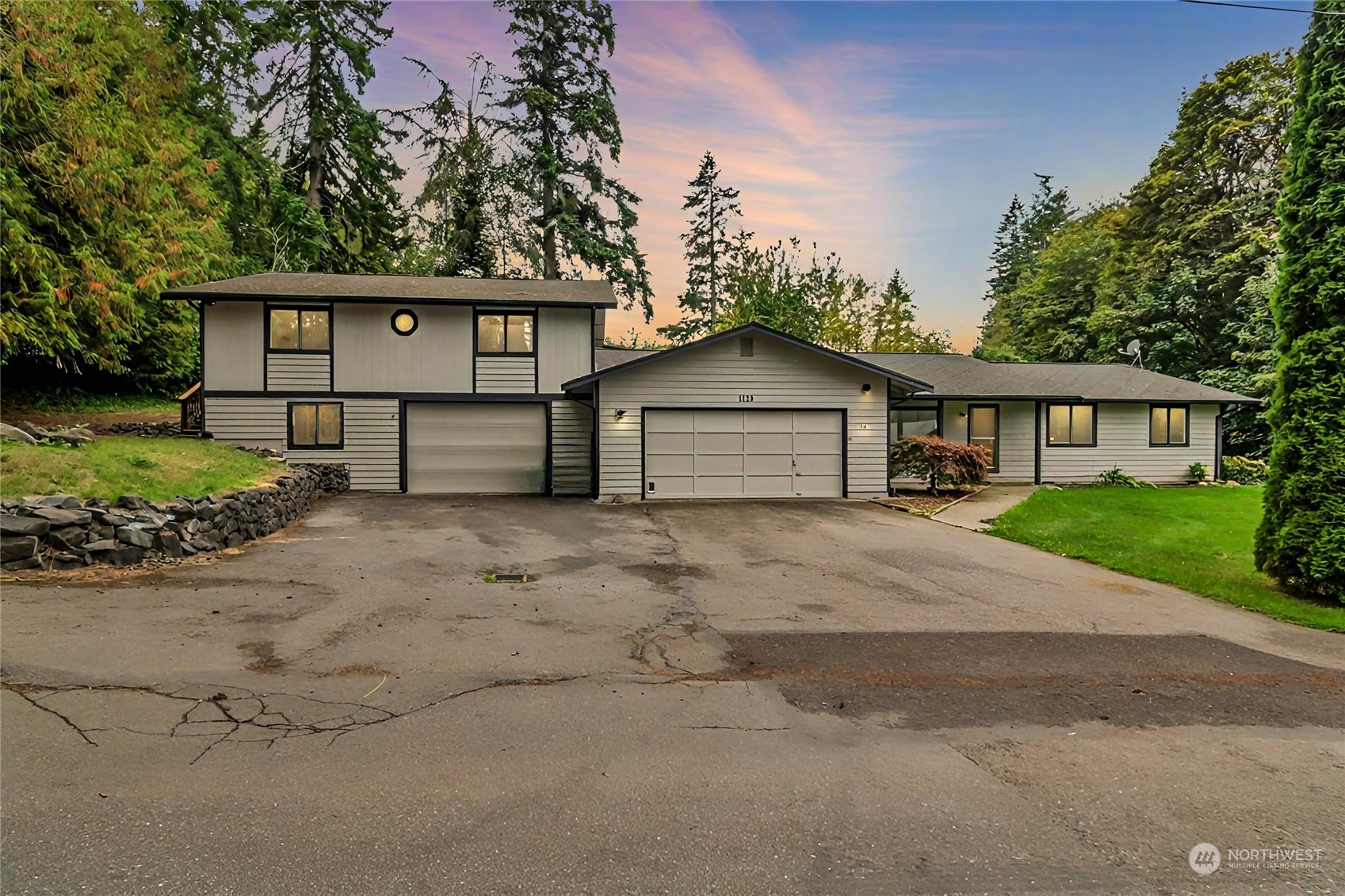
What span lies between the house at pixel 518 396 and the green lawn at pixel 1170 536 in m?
4.21

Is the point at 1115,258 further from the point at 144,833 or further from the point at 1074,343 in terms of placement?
the point at 144,833

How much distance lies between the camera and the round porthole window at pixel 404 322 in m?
15.5

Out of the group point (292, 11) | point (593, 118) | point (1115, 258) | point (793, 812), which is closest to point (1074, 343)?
point (1115, 258)

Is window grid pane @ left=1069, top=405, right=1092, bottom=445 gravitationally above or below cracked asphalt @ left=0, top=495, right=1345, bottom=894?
above

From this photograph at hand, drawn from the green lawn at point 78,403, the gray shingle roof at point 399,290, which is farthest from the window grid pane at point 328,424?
the green lawn at point 78,403

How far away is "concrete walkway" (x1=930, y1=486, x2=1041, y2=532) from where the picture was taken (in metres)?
12.3

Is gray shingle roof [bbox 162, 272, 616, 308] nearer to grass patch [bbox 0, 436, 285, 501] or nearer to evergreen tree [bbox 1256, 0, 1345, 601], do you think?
grass patch [bbox 0, 436, 285, 501]

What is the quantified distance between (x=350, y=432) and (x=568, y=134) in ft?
61.4

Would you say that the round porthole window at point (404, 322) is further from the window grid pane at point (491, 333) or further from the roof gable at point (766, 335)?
the roof gable at point (766, 335)

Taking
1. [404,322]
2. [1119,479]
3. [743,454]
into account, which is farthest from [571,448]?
[1119,479]

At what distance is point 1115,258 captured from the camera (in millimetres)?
30672

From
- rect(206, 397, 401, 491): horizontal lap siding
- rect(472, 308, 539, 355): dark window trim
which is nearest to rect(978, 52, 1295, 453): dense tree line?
rect(472, 308, 539, 355): dark window trim

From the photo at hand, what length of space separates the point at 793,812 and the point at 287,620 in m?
4.66

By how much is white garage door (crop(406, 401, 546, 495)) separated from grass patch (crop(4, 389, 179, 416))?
403 inches
